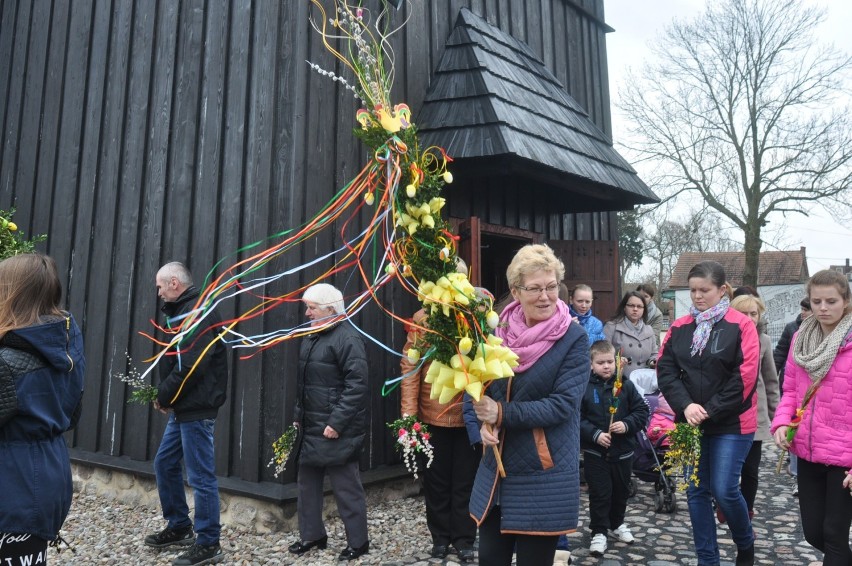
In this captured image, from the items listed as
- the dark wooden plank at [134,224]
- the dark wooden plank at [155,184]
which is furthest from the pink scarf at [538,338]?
the dark wooden plank at [134,224]

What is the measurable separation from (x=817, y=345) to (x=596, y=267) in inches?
165

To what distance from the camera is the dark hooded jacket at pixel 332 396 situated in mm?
4598

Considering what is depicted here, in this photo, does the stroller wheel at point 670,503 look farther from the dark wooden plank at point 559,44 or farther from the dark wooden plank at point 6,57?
the dark wooden plank at point 6,57

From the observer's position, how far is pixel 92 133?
6.98 meters

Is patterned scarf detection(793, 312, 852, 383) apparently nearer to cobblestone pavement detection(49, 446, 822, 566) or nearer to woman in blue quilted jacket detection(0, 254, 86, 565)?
cobblestone pavement detection(49, 446, 822, 566)

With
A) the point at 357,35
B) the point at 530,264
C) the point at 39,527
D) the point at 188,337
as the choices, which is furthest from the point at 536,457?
the point at 188,337

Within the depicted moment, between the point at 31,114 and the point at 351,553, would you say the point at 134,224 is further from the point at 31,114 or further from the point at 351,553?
the point at 351,553

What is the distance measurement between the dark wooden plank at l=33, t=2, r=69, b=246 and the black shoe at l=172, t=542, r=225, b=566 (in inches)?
168

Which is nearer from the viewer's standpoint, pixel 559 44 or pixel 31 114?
pixel 31 114

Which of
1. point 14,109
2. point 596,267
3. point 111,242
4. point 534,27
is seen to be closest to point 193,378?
point 111,242

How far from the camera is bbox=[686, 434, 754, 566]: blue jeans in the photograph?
154 inches

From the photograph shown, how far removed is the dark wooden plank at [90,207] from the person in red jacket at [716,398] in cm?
536

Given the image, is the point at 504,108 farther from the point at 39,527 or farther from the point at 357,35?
the point at 39,527

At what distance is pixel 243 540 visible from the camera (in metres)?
5.07
